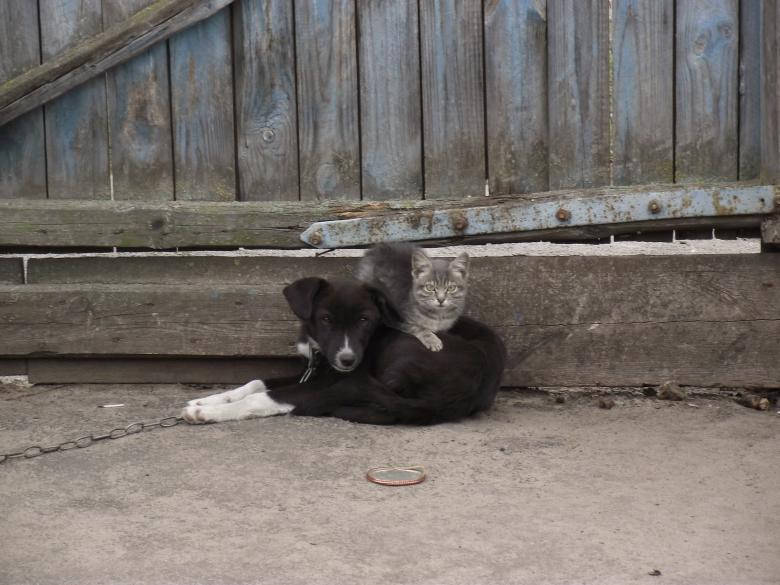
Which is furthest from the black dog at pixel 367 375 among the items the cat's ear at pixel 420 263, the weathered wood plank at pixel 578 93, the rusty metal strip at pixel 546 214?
the weathered wood plank at pixel 578 93

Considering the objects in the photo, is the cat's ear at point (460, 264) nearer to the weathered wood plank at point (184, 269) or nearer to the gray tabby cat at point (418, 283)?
the gray tabby cat at point (418, 283)

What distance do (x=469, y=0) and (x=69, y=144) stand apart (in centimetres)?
222

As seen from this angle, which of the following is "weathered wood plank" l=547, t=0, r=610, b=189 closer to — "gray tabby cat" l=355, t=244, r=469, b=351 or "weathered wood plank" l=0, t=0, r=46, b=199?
"gray tabby cat" l=355, t=244, r=469, b=351

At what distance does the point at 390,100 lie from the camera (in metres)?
5.69

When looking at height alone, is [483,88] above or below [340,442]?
above

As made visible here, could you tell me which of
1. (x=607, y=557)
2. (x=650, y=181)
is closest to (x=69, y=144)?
(x=650, y=181)

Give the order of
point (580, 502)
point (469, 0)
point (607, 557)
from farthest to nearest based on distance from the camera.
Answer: point (469, 0), point (580, 502), point (607, 557)

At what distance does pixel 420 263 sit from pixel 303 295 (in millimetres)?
639

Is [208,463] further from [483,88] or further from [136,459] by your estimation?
[483,88]

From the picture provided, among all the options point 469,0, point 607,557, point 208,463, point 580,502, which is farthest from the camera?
point 469,0

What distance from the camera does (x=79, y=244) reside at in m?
5.78

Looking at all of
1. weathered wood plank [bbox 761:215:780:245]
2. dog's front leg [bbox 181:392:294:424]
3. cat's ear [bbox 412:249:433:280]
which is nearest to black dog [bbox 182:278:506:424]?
dog's front leg [bbox 181:392:294:424]

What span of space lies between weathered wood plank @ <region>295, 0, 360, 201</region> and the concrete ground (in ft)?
4.34

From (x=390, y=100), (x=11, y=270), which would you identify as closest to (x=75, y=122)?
(x=11, y=270)
